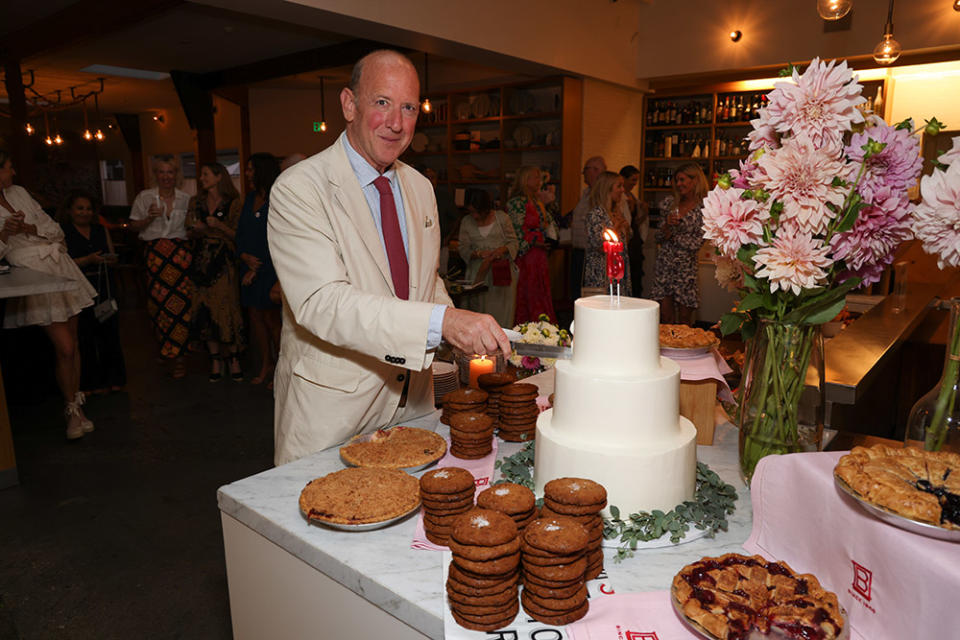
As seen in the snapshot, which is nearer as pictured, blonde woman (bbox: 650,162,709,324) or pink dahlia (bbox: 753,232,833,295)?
pink dahlia (bbox: 753,232,833,295)

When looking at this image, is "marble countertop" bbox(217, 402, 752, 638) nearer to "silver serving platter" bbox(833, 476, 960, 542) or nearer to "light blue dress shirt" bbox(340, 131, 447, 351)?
"silver serving platter" bbox(833, 476, 960, 542)

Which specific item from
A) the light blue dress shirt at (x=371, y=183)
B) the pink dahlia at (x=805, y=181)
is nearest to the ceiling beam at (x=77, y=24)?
the light blue dress shirt at (x=371, y=183)

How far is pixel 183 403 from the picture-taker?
499cm

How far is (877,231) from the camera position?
3.84 feet

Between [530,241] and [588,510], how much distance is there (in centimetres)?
520

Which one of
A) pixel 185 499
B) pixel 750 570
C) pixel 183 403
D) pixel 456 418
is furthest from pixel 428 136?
pixel 750 570

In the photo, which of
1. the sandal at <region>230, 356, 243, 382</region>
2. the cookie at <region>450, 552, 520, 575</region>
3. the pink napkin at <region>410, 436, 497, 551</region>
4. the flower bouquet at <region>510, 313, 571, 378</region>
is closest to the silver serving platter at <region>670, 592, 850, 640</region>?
the cookie at <region>450, 552, 520, 575</region>

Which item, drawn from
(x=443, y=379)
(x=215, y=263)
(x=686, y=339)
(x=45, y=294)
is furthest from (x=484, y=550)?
(x=215, y=263)

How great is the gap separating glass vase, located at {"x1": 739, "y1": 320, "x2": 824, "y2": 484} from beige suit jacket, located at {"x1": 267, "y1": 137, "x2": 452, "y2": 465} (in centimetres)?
70

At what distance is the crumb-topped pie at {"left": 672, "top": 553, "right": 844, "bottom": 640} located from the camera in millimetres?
830

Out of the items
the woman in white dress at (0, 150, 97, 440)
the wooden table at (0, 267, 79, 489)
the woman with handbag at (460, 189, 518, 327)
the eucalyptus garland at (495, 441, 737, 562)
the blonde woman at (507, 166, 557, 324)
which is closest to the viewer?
the eucalyptus garland at (495, 441, 737, 562)

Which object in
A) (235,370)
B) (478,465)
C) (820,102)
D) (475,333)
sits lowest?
(235,370)

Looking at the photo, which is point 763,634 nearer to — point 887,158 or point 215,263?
point 887,158

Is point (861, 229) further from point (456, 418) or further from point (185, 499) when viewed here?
point (185, 499)
